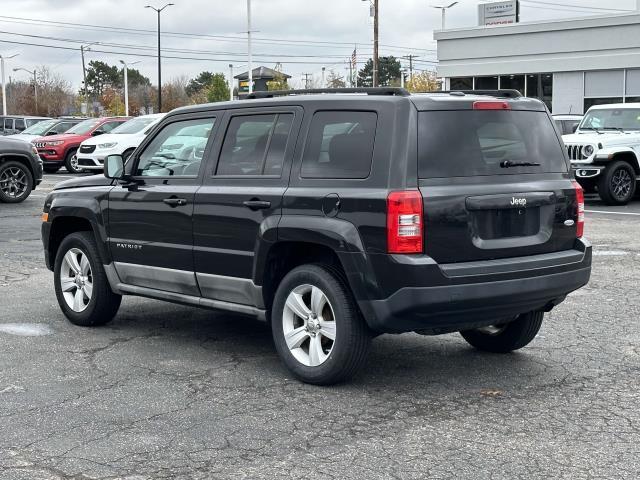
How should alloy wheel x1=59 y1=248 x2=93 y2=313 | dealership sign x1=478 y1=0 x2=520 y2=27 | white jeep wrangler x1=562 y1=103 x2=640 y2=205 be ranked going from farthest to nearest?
1. dealership sign x1=478 y1=0 x2=520 y2=27
2. white jeep wrangler x1=562 y1=103 x2=640 y2=205
3. alloy wheel x1=59 y1=248 x2=93 y2=313

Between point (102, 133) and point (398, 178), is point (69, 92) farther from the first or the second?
point (398, 178)

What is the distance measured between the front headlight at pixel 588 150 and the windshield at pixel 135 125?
11892 mm

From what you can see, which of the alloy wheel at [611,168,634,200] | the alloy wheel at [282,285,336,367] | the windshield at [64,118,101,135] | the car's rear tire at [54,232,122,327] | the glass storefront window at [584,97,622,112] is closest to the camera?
the alloy wheel at [282,285,336,367]

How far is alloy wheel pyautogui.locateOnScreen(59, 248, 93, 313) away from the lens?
7.57 metres

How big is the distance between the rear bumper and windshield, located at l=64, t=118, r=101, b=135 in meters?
24.9

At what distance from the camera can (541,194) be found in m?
5.83

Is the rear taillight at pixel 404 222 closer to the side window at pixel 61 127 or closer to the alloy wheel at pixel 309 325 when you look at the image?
the alloy wheel at pixel 309 325

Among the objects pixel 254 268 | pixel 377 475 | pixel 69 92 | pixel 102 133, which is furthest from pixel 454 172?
pixel 69 92

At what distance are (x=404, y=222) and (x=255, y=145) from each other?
1.43 meters

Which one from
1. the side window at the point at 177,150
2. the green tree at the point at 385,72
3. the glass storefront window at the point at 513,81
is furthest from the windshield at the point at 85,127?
the green tree at the point at 385,72

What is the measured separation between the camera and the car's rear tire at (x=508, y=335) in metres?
6.44

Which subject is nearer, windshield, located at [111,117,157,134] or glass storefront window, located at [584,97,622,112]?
windshield, located at [111,117,157,134]

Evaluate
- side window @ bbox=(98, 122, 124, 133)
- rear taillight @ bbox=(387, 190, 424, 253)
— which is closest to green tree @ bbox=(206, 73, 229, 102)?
side window @ bbox=(98, 122, 124, 133)

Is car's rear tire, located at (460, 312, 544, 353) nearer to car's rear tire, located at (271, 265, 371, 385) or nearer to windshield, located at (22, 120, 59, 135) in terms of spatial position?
car's rear tire, located at (271, 265, 371, 385)
